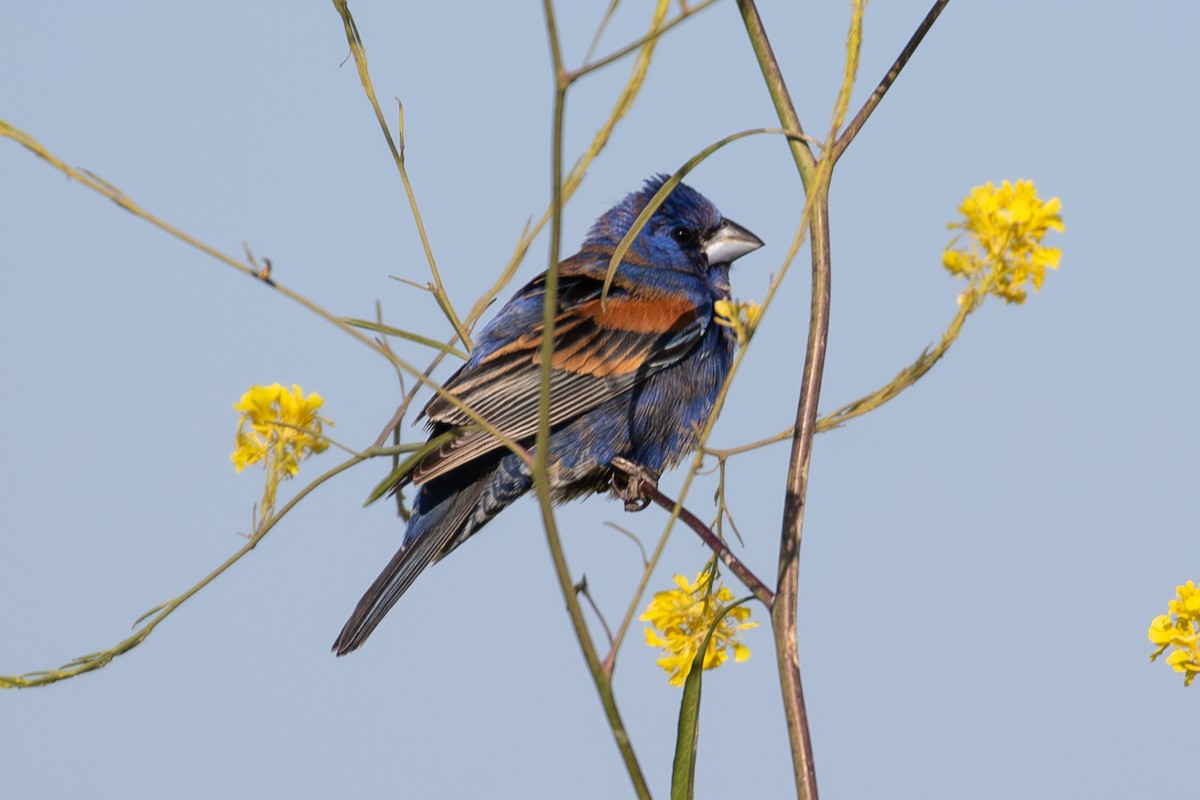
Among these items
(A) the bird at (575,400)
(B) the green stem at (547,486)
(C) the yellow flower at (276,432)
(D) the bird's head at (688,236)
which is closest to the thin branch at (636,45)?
(B) the green stem at (547,486)

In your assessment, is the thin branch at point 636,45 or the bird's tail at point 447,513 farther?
the bird's tail at point 447,513

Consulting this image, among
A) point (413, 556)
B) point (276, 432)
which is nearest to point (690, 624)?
point (276, 432)

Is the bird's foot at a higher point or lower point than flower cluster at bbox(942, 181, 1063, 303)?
higher

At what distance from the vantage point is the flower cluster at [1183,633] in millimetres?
2246

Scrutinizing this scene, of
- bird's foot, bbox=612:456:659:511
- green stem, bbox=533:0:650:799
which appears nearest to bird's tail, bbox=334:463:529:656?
bird's foot, bbox=612:456:659:511

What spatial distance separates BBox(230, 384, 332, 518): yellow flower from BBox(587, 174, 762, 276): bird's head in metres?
4.17

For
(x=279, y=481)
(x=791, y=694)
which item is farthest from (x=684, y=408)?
(x=791, y=694)

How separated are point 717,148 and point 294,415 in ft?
2.91

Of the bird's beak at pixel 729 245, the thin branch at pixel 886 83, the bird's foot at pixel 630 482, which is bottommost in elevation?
the thin branch at pixel 886 83

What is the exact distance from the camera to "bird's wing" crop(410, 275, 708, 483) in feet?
18.1

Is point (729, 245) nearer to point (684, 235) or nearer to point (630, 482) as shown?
point (684, 235)

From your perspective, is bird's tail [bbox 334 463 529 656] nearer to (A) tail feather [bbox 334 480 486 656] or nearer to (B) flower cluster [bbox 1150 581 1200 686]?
(A) tail feather [bbox 334 480 486 656]

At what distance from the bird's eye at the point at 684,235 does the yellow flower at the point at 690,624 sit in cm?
422

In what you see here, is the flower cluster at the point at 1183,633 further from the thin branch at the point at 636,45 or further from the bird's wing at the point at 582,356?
the bird's wing at the point at 582,356
